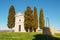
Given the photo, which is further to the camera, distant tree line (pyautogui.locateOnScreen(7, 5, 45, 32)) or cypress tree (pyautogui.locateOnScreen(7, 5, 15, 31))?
cypress tree (pyautogui.locateOnScreen(7, 5, 15, 31))

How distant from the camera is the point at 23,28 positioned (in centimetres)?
3709

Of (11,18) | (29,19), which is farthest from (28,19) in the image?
(11,18)

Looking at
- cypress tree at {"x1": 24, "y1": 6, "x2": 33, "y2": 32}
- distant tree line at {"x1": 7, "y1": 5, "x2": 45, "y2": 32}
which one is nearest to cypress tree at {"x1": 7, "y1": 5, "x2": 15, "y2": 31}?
distant tree line at {"x1": 7, "y1": 5, "x2": 45, "y2": 32}

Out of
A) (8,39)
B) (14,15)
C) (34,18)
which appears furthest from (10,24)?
(8,39)

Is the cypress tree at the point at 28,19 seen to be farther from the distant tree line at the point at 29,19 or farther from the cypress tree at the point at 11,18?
the cypress tree at the point at 11,18

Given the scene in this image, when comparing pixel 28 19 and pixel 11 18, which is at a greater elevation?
pixel 11 18

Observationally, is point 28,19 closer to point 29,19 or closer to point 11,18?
point 29,19

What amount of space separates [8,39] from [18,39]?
4.03 ft

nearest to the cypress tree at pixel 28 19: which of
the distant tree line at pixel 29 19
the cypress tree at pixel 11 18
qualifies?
the distant tree line at pixel 29 19

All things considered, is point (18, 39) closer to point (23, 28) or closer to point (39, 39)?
point (39, 39)

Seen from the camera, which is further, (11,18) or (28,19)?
(11,18)

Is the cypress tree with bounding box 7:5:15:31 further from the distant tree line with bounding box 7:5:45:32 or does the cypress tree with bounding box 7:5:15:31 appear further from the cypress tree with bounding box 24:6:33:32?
the cypress tree with bounding box 24:6:33:32

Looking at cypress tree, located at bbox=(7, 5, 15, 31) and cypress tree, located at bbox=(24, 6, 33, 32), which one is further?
cypress tree, located at bbox=(7, 5, 15, 31)

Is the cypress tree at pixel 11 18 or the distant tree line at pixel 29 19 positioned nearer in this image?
the distant tree line at pixel 29 19
